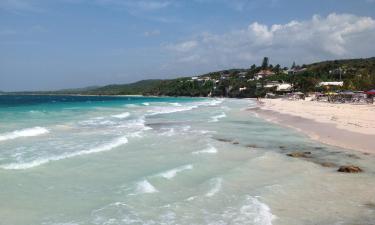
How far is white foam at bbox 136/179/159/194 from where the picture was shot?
11.6 metres

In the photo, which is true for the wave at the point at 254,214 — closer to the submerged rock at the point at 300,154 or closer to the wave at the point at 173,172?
the wave at the point at 173,172

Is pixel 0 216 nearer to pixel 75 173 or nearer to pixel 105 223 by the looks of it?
pixel 105 223

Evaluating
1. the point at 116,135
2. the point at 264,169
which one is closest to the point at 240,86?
the point at 116,135

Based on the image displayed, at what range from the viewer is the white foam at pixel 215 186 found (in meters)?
11.4

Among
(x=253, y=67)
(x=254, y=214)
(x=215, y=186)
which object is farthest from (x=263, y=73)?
(x=254, y=214)

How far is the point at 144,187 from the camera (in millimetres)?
12031

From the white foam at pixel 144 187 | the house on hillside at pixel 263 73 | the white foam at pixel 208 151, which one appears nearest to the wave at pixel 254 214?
the white foam at pixel 144 187

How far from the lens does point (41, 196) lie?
1104 centimetres

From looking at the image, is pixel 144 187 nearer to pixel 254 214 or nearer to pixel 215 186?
pixel 215 186

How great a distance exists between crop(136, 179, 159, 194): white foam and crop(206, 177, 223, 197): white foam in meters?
1.56

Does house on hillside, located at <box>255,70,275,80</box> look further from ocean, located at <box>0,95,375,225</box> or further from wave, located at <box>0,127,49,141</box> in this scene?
ocean, located at <box>0,95,375,225</box>

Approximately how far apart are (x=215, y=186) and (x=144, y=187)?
2.07 meters

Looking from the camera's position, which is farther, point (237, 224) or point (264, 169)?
point (264, 169)

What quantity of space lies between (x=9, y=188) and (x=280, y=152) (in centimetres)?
1140
